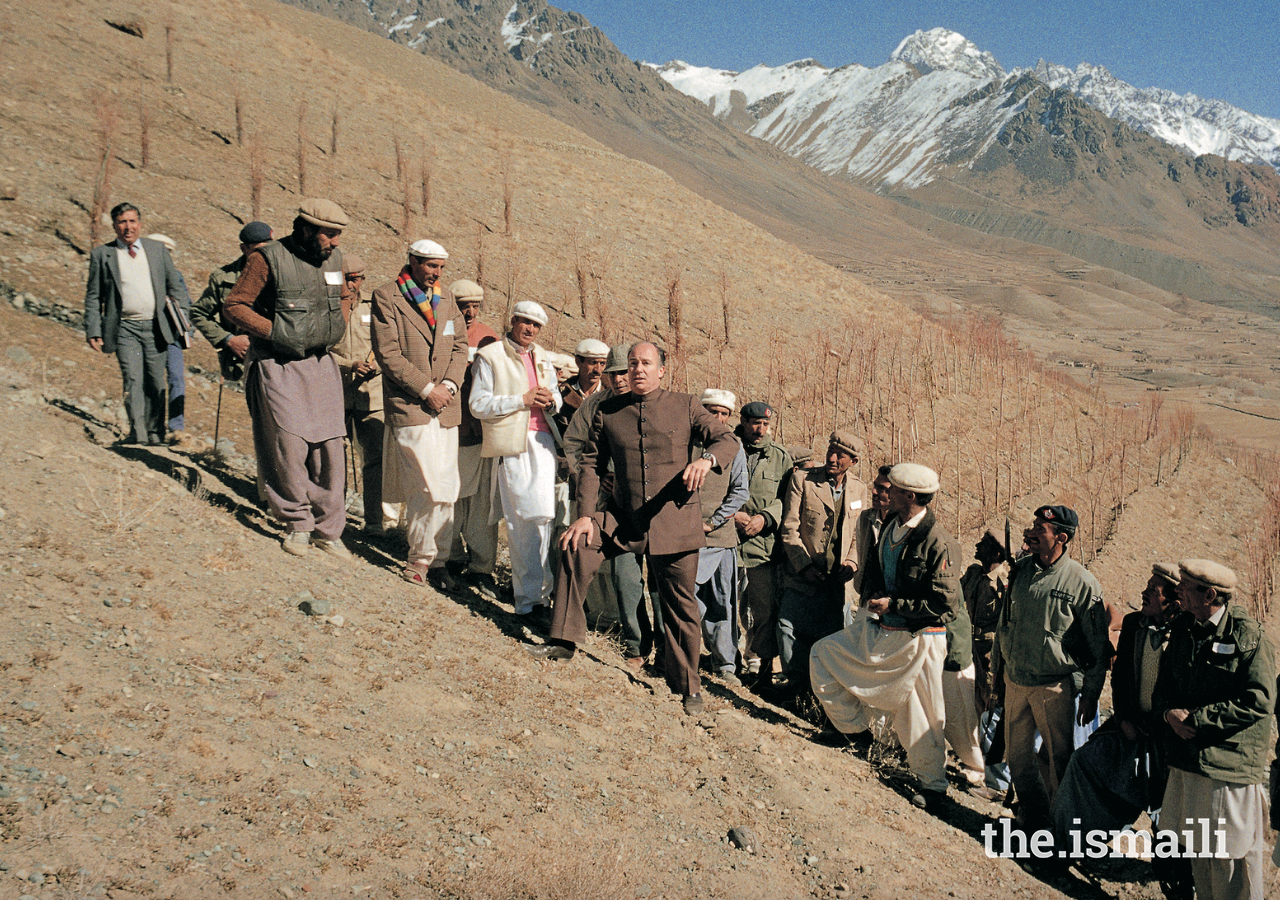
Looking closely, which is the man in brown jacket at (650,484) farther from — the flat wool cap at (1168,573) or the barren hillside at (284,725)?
the flat wool cap at (1168,573)

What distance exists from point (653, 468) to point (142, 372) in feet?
11.7

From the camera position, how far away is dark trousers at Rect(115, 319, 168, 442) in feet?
17.8

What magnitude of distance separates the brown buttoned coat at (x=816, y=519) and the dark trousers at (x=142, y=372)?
400 cm

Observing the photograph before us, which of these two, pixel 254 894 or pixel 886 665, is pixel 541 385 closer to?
pixel 886 665

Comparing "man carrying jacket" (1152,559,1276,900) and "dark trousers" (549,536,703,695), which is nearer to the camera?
"man carrying jacket" (1152,559,1276,900)

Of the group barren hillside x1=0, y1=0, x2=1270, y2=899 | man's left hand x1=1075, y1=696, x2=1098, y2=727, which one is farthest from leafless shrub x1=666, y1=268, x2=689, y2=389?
man's left hand x1=1075, y1=696, x2=1098, y2=727

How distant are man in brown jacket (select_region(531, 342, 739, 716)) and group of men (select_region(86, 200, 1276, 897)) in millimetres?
11

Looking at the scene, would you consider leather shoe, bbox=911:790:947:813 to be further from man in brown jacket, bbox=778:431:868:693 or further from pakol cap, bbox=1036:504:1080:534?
pakol cap, bbox=1036:504:1080:534

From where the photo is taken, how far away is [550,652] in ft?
13.8

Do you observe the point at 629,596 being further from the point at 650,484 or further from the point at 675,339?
the point at 675,339

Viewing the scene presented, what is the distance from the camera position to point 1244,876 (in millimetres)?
3299

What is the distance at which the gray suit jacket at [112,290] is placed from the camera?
5.29 m

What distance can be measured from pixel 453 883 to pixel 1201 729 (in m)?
2.72

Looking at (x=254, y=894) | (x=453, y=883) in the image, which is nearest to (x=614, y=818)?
(x=453, y=883)
